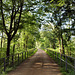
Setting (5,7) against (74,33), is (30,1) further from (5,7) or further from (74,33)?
(74,33)

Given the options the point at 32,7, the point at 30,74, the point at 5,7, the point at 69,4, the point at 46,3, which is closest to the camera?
the point at 30,74

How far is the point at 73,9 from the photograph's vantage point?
12453mm

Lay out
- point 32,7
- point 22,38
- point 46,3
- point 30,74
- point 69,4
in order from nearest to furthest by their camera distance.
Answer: point 30,74
point 46,3
point 32,7
point 69,4
point 22,38

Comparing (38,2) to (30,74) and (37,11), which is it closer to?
(37,11)

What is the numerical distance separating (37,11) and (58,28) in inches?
175

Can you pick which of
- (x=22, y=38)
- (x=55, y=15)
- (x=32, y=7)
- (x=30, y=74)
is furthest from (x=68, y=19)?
(x=22, y=38)

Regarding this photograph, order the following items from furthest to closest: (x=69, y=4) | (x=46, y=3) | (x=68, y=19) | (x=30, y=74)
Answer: (x=68, y=19) → (x=69, y=4) → (x=46, y=3) → (x=30, y=74)

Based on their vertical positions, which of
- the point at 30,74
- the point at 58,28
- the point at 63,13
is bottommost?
the point at 30,74

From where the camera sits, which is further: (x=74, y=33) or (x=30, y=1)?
(x=74, y=33)

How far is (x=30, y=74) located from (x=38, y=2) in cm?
796

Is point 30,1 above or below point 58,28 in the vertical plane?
above

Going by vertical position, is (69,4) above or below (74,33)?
above

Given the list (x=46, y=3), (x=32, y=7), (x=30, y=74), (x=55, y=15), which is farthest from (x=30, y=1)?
(x=30, y=74)

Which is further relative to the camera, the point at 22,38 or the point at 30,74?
the point at 22,38
